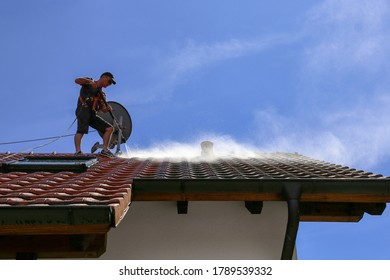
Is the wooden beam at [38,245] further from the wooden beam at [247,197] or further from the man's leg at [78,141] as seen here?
the man's leg at [78,141]

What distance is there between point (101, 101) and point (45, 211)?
550 cm

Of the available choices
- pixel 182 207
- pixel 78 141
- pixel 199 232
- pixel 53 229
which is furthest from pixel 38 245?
pixel 78 141

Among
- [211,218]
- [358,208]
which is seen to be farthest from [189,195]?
[358,208]

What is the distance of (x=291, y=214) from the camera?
3.56 m

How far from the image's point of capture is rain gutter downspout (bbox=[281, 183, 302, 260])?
11.7ft

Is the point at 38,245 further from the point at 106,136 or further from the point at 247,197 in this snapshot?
the point at 106,136

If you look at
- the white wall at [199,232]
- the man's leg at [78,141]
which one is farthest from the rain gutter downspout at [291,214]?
the man's leg at [78,141]

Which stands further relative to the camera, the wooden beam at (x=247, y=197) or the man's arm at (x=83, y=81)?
the man's arm at (x=83, y=81)

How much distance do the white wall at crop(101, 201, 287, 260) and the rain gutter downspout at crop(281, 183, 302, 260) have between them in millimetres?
370

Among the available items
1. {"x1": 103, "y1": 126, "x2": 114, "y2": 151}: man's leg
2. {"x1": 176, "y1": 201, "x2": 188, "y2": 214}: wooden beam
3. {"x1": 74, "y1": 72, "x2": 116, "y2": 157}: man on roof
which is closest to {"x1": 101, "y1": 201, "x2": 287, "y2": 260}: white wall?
{"x1": 176, "y1": 201, "x2": 188, "y2": 214}: wooden beam

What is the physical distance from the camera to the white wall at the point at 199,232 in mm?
3920

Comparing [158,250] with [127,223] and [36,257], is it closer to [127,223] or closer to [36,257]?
[127,223]

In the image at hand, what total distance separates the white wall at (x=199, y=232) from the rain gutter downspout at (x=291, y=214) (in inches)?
14.5

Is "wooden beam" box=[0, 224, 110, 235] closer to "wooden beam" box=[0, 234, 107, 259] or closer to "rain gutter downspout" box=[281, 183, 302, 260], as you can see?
"wooden beam" box=[0, 234, 107, 259]
